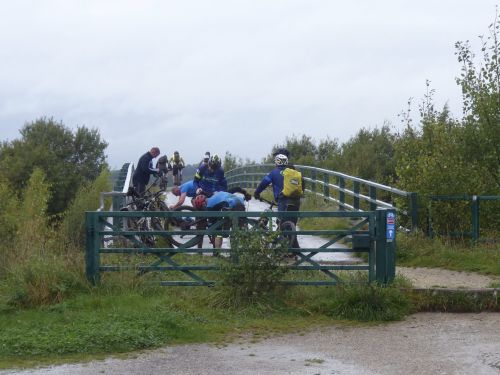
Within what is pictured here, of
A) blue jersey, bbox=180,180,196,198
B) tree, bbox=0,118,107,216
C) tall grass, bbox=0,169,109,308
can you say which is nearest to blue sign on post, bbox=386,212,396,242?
tall grass, bbox=0,169,109,308

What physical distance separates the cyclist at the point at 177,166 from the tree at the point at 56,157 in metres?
24.8

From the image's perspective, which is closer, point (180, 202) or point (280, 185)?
point (280, 185)

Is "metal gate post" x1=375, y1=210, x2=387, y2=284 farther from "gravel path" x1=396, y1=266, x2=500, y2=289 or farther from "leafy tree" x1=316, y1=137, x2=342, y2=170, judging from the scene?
"leafy tree" x1=316, y1=137, x2=342, y2=170

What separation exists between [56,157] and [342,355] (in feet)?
160

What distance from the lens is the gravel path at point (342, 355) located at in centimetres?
740

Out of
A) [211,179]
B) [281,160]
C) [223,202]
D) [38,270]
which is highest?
[281,160]

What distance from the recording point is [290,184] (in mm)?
12727

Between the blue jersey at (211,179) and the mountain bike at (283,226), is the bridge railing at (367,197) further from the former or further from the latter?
the blue jersey at (211,179)

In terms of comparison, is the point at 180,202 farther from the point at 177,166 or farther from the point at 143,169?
the point at 177,166

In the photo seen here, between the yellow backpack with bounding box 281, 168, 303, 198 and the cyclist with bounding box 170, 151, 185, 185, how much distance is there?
12.0 metres

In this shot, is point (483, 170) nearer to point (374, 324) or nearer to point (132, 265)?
point (374, 324)

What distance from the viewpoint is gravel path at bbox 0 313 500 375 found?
24.3ft

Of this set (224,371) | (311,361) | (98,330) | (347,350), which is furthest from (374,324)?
(98,330)

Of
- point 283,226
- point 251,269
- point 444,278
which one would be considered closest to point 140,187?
point 283,226
